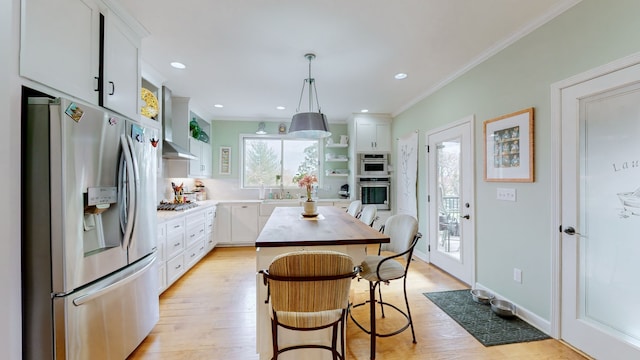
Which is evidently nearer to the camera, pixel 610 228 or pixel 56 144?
pixel 56 144

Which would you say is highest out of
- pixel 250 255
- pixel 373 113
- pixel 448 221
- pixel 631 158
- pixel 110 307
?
pixel 373 113

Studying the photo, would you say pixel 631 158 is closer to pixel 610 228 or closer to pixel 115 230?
pixel 610 228

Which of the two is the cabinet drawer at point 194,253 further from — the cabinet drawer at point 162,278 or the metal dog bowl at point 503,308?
the metal dog bowl at point 503,308

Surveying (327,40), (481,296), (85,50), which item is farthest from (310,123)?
(481,296)

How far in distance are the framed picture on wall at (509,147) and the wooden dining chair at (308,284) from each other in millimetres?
2029

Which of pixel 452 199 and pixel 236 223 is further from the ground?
pixel 452 199

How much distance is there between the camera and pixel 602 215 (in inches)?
70.4

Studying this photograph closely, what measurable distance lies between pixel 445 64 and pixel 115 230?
3514 millimetres

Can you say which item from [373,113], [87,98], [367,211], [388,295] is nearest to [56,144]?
[87,98]

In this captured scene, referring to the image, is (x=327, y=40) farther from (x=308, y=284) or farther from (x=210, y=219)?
(x=210, y=219)

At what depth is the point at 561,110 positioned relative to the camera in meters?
2.00

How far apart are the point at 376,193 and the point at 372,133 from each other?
121 centimetres

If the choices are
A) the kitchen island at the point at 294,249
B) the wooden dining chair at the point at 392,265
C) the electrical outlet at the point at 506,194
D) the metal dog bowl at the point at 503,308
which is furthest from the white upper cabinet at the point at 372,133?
the kitchen island at the point at 294,249

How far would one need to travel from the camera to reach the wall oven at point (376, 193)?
16.7 ft
